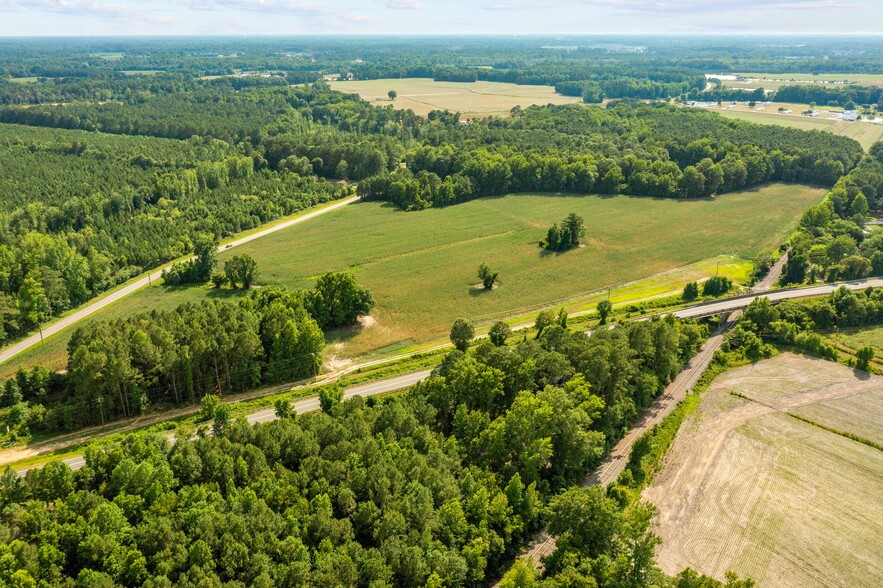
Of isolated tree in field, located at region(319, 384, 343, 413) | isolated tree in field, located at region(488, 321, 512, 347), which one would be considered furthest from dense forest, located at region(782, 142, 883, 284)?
isolated tree in field, located at region(319, 384, 343, 413)

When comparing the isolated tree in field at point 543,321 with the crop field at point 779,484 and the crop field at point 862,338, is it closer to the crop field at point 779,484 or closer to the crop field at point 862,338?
the crop field at point 779,484

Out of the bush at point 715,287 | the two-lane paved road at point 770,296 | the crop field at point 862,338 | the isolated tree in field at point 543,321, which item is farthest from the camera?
the bush at point 715,287

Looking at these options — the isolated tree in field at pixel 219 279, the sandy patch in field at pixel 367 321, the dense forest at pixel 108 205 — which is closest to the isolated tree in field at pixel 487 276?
the sandy patch in field at pixel 367 321

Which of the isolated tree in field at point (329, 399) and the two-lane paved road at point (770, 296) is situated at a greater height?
the isolated tree in field at point (329, 399)

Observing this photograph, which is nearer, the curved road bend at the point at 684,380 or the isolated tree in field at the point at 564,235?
the curved road bend at the point at 684,380

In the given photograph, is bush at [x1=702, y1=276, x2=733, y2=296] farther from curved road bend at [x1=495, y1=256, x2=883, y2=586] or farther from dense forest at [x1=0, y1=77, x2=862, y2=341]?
dense forest at [x1=0, y1=77, x2=862, y2=341]

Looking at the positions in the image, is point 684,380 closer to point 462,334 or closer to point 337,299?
point 462,334

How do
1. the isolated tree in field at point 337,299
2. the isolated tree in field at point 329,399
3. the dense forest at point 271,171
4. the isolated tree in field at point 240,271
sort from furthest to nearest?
the dense forest at point 271,171, the isolated tree in field at point 240,271, the isolated tree in field at point 337,299, the isolated tree in field at point 329,399

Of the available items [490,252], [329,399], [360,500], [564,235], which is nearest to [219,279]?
[329,399]
